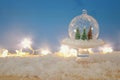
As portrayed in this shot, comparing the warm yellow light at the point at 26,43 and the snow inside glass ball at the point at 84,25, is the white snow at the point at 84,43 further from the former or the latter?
the warm yellow light at the point at 26,43

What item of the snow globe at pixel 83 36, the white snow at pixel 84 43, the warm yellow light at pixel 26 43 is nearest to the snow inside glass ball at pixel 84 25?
the snow globe at pixel 83 36

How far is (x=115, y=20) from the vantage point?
7.35ft

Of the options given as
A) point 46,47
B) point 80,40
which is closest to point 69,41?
point 80,40

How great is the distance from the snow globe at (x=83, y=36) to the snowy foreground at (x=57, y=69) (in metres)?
0.11

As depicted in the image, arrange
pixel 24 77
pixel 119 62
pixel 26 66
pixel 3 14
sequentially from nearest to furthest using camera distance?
pixel 24 77, pixel 26 66, pixel 119 62, pixel 3 14

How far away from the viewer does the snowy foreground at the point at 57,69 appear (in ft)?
4.63

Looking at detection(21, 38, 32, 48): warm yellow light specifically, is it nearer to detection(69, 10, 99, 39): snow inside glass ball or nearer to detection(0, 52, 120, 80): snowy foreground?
detection(0, 52, 120, 80): snowy foreground

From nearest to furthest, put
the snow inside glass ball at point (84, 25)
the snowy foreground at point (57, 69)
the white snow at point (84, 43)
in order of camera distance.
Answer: the snowy foreground at point (57, 69)
the white snow at point (84, 43)
the snow inside glass ball at point (84, 25)

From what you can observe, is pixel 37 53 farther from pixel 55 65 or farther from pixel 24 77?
pixel 24 77

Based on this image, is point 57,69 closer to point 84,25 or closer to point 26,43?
point 84,25

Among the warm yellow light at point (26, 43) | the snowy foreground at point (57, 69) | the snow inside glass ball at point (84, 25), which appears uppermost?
the snow inside glass ball at point (84, 25)

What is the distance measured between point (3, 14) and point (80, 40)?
846 millimetres

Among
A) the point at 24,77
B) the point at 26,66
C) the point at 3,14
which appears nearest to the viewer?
the point at 24,77

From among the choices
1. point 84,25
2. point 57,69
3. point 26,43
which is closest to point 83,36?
point 84,25
